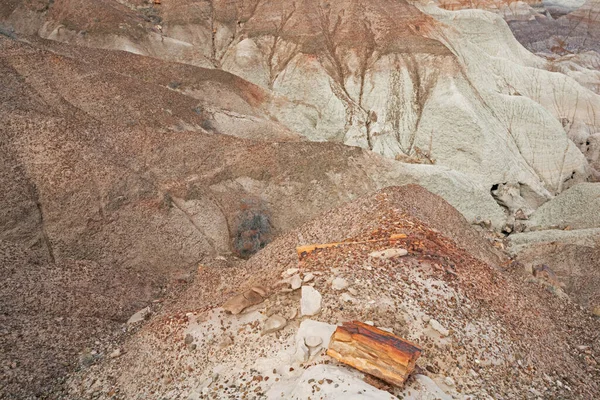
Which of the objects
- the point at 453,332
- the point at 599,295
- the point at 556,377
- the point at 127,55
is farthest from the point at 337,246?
the point at 127,55

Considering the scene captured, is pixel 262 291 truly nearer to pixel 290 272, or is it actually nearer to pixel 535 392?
pixel 290 272

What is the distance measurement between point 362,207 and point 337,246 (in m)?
3.52

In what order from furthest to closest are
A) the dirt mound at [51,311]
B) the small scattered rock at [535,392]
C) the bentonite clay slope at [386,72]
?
the bentonite clay slope at [386,72]
the dirt mound at [51,311]
the small scattered rock at [535,392]

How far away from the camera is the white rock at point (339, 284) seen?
7.81 meters

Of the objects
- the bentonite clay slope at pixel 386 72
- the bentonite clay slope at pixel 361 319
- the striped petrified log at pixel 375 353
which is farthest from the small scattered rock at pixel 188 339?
the bentonite clay slope at pixel 386 72

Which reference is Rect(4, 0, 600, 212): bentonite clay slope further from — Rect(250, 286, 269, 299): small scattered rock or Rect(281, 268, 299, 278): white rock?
Rect(250, 286, 269, 299): small scattered rock

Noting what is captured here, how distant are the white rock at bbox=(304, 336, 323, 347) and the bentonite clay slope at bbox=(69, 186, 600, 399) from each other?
2 cm

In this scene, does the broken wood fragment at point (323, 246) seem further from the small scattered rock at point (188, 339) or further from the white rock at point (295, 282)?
the small scattered rock at point (188, 339)

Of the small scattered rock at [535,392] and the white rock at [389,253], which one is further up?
the white rock at [389,253]

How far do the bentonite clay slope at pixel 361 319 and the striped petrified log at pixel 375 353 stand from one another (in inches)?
6.0

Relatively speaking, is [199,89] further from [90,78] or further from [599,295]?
[599,295]

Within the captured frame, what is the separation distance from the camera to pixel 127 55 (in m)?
26.3

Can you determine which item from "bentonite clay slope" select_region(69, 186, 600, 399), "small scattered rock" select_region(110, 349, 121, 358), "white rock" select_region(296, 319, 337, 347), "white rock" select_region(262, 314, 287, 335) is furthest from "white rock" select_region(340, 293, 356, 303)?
"small scattered rock" select_region(110, 349, 121, 358)

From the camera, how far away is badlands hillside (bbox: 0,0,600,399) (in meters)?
7.64
